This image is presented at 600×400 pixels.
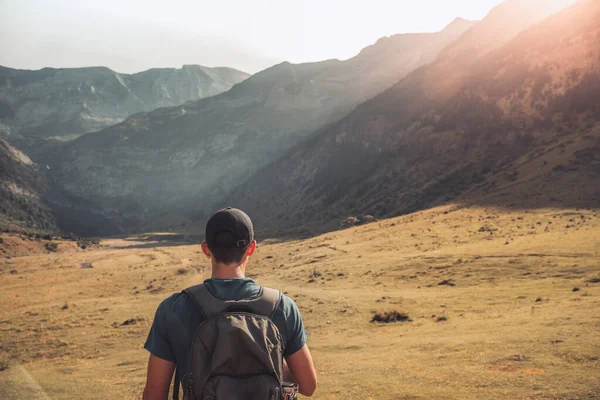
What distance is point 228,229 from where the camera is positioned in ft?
13.2

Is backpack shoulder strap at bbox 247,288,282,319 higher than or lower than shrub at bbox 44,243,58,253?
higher

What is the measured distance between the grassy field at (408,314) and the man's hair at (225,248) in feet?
26.4

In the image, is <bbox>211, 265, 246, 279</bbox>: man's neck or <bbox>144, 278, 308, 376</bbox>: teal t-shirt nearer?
<bbox>144, 278, 308, 376</bbox>: teal t-shirt

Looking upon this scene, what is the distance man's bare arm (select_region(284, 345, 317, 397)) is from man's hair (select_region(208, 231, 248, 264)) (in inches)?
39.8

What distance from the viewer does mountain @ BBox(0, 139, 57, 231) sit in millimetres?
159250

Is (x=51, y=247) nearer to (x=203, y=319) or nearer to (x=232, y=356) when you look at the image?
(x=203, y=319)

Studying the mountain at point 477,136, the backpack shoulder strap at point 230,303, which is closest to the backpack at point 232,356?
the backpack shoulder strap at point 230,303

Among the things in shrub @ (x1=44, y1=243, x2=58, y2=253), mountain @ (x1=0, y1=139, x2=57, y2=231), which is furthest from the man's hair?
mountain @ (x1=0, y1=139, x2=57, y2=231)

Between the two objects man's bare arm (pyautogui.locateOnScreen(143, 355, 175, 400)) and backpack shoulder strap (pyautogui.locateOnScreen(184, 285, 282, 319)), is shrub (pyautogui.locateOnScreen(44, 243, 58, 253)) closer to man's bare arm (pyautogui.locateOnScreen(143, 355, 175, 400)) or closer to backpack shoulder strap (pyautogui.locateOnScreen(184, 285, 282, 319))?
man's bare arm (pyautogui.locateOnScreen(143, 355, 175, 400))

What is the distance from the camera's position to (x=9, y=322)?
111 feet

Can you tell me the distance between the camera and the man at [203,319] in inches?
149

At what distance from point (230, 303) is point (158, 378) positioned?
890 millimetres

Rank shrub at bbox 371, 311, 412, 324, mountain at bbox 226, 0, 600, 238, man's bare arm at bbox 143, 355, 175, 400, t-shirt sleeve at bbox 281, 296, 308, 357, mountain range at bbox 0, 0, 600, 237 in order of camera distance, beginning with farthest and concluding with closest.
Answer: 1. mountain range at bbox 0, 0, 600, 237
2. mountain at bbox 226, 0, 600, 238
3. shrub at bbox 371, 311, 412, 324
4. t-shirt sleeve at bbox 281, 296, 308, 357
5. man's bare arm at bbox 143, 355, 175, 400

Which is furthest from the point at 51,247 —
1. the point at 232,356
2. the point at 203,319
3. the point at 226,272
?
the point at 232,356
